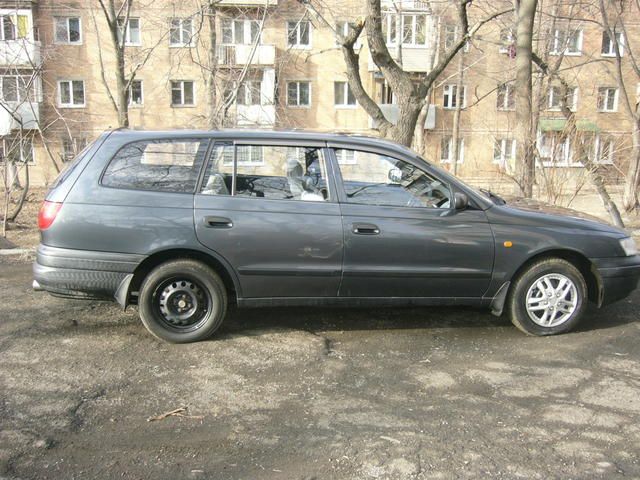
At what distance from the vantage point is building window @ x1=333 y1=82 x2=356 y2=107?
31047 millimetres

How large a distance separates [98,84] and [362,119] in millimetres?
13710

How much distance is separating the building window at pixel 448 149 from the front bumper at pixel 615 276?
27.4 m

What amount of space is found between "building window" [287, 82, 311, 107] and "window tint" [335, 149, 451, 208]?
26.9m

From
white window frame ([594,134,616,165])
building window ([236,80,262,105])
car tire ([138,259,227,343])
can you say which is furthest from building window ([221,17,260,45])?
car tire ([138,259,227,343])

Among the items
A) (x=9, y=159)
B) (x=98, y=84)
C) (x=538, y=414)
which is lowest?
(x=538, y=414)

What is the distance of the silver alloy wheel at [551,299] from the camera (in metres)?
4.94

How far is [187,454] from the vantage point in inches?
123

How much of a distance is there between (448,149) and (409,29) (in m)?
6.71

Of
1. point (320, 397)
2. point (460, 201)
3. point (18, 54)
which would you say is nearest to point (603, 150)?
point (460, 201)

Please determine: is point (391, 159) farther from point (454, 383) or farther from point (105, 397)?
point (105, 397)

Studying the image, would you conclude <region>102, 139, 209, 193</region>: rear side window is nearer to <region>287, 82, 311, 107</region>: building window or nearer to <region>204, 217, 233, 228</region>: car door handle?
<region>204, 217, 233, 228</region>: car door handle

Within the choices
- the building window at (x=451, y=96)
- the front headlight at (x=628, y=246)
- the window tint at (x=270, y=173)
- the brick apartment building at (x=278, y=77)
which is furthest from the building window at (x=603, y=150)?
the building window at (x=451, y=96)

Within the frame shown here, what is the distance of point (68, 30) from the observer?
1159 inches

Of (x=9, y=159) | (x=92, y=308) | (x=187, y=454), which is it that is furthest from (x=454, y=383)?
(x=9, y=159)
